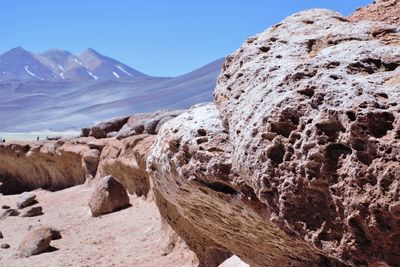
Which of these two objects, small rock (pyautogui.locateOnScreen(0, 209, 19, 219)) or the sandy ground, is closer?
the sandy ground

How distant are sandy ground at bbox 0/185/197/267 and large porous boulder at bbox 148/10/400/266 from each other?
2302mm

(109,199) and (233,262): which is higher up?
(233,262)

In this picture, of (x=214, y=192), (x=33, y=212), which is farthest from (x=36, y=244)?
(x=214, y=192)

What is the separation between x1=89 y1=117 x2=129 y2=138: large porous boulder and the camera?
48.6 feet

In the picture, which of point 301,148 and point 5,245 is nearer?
point 301,148

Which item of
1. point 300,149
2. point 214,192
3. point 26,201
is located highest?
point 300,149

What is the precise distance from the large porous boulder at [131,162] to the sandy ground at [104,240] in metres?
0.36

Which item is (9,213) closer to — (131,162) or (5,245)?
(131,162)

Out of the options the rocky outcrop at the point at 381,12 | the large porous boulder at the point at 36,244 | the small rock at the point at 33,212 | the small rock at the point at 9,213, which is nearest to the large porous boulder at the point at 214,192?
the rocky outcrop at the point at 381,12

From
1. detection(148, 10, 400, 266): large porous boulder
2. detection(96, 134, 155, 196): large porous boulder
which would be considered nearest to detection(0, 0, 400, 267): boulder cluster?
detection(148, 10, 400, 266): large porous boulder

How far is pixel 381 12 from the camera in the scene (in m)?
3.03

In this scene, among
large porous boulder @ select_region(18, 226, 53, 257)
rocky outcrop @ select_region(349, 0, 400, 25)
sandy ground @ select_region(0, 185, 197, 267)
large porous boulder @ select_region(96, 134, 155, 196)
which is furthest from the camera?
large porous boulder @ select_region(96, 134, 155, 196)

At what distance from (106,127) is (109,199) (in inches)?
243

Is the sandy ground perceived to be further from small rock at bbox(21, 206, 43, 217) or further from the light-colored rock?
the light-colored rock
